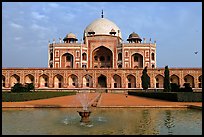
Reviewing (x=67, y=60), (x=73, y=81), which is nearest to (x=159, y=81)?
(x=73, y=81)

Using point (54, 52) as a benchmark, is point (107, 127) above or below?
below

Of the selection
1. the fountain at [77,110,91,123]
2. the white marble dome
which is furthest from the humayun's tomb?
the fountain at [77,110,91,123]

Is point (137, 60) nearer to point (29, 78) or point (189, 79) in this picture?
point (189, 79)

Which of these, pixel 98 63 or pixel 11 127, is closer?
pixel 11 127

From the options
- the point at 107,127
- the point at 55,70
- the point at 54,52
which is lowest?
the point at 107,127

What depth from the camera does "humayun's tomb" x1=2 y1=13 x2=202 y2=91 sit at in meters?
31.2

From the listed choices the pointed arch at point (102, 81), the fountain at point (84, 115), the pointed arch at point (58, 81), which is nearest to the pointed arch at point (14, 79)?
the pointed arch at point (58, 81)

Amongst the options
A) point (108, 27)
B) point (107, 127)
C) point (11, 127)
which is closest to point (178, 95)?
point (107, 127)

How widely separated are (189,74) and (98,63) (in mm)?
12544

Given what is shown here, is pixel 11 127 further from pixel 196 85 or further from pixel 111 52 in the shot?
pixel 111 52

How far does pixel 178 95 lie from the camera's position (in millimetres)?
13477

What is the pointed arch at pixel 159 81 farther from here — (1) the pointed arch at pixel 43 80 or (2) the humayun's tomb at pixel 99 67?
(1) the pointed arch at pixel 43 80

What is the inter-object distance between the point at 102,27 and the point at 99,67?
242 inches

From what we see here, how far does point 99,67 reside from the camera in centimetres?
3744
